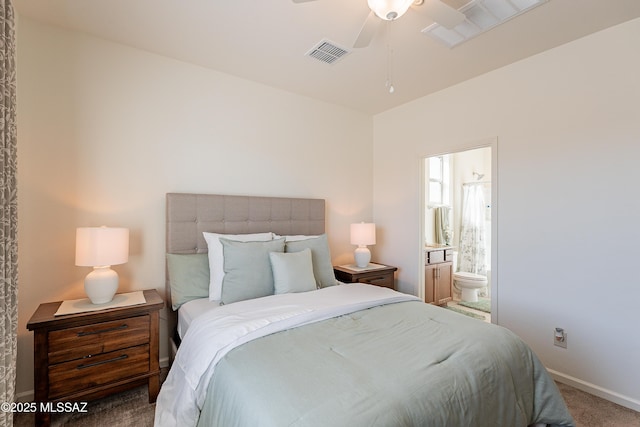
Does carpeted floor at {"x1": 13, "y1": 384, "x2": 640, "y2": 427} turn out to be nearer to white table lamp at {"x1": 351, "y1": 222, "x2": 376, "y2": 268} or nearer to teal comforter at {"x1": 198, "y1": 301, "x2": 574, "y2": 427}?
teal comforter at {"x1": 198, "y1": 301, "x2": 574, "y2": 427}

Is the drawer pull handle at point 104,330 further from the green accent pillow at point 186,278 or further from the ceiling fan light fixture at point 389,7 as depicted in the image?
the ceiling fan light fixture at point 389,7

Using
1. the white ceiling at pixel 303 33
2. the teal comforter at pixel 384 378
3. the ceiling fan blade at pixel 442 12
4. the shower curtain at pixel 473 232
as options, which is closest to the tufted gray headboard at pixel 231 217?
the white ceiling at pixel 303 33

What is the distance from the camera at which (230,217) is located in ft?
9.08

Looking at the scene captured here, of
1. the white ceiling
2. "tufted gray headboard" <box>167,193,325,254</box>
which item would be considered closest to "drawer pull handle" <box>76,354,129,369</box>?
"tufted gray headboard" <box>167,193,325,254</box>

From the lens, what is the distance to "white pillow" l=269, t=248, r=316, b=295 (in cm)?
227

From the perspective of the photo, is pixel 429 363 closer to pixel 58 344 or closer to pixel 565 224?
pixel 565 224

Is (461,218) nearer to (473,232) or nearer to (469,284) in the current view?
(473,232)

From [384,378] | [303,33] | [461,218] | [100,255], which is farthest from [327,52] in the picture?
[461,218]

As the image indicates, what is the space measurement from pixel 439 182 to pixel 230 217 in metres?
3.66

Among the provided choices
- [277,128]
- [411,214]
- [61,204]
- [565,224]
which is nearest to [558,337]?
[565,224]

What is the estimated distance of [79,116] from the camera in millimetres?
2227

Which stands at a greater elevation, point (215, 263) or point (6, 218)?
point (6, 218)

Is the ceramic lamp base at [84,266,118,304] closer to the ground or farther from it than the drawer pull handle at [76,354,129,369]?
farther from it

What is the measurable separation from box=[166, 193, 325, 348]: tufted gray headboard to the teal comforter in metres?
1.40
